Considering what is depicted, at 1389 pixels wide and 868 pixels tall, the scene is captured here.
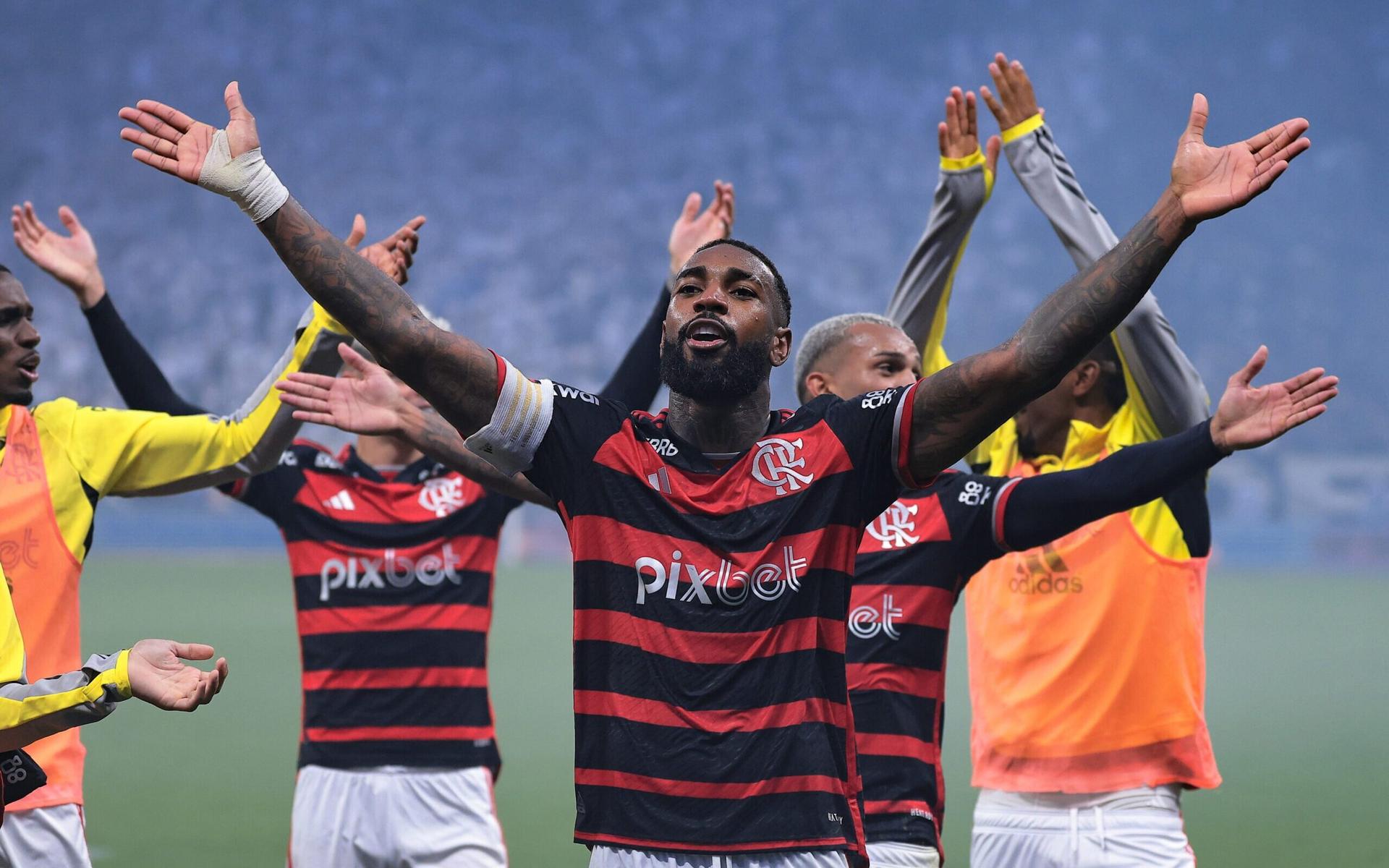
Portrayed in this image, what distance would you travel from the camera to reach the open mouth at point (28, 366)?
4.41 meters

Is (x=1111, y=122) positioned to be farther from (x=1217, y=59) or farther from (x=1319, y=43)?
(x=1319, y=43)

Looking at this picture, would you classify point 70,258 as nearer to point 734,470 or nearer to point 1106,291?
point 734,470

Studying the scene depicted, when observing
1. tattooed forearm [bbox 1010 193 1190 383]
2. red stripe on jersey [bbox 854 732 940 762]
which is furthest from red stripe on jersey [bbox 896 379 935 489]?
red stripe on jersey [bbox 854 732 940 762]

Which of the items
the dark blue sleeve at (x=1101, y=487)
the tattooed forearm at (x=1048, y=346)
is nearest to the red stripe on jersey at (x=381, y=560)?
the dark blue sleeve at (x=1101, y=487)

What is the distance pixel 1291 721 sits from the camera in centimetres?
1460

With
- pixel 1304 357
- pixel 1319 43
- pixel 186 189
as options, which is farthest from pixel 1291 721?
pixel 1319 43

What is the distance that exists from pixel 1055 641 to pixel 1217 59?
63.7 m

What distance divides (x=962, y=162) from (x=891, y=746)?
96.5 inches

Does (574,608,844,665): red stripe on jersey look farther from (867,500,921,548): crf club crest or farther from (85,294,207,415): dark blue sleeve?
(85,294,207,415): dark blue sleeve

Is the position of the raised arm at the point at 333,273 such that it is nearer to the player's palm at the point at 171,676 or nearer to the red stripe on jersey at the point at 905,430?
the player's palm at the point at 171,676

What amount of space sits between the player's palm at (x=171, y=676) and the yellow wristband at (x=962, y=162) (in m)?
3.53

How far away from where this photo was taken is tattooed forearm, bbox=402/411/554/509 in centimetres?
440

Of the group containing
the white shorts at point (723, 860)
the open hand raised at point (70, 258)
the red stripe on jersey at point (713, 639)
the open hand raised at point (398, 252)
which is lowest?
the white shorts at point (723, 860)

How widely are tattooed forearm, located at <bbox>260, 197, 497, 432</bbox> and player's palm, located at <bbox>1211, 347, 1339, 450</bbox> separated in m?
2.00
